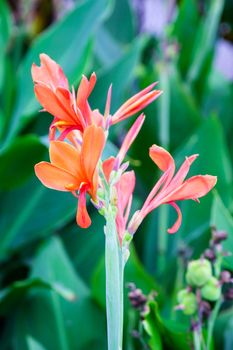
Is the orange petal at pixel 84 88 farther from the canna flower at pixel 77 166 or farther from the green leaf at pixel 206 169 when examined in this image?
the green leaf at pixel 206 169

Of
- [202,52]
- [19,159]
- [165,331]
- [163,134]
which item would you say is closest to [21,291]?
[19,159]

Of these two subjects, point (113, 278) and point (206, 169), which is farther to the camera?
point (206, 169)

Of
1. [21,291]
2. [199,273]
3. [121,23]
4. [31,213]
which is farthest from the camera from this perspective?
[121,23]

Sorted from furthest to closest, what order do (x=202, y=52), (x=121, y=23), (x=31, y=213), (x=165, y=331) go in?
(x=121, y=23)
(x=202, y=52)
(x=31, y=213)
(x=165, y=331)

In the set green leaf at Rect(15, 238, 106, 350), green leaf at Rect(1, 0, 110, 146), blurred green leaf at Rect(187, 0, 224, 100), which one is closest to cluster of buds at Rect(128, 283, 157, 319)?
green leaf at Rect(15, 238, 106, 350)

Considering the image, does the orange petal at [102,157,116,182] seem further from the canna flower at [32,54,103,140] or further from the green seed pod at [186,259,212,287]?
the green seed pod at [186,259,212,287]

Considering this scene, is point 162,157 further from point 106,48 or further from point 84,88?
point 106,48
